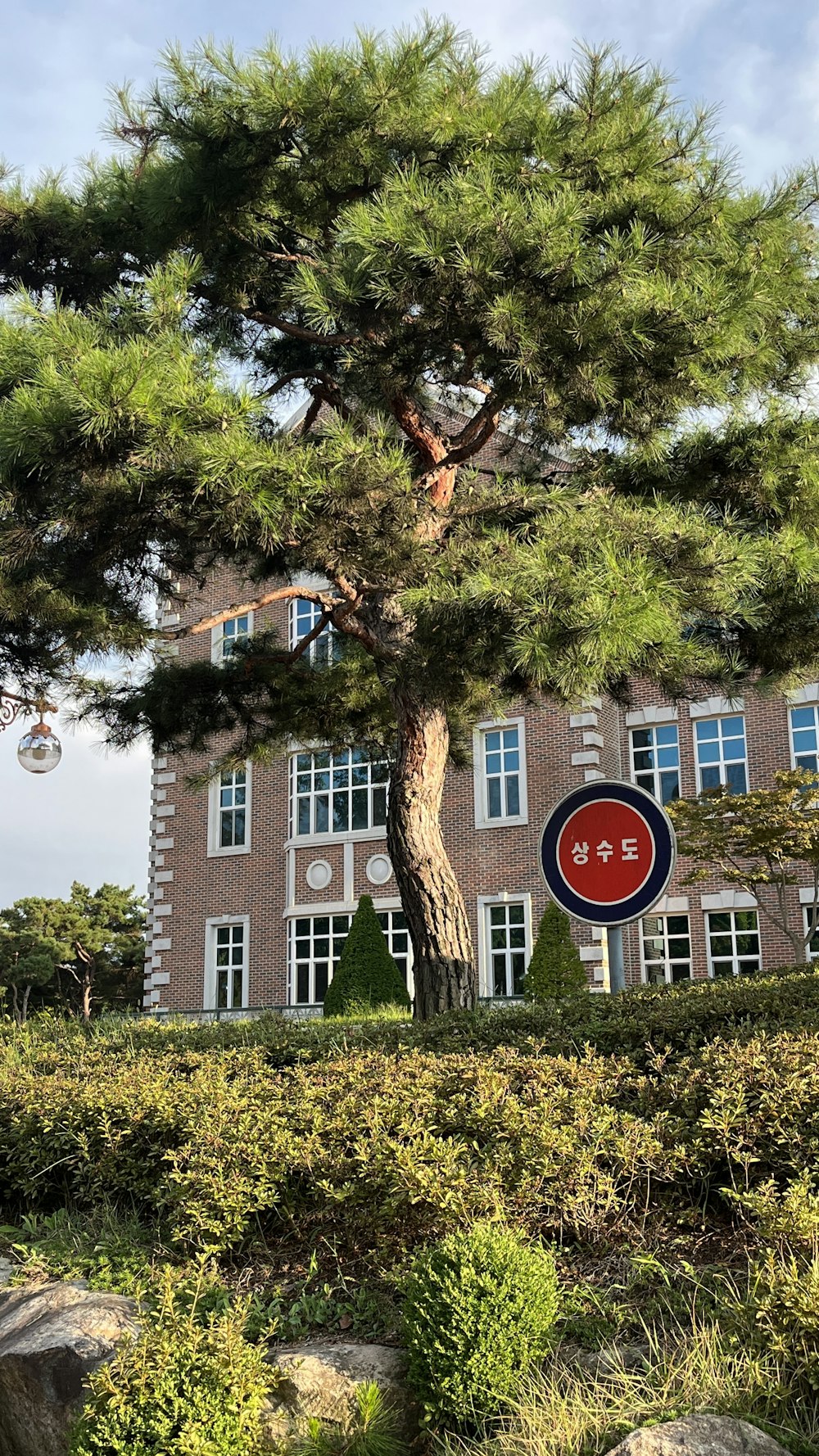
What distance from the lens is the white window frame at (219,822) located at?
26297 millimetres

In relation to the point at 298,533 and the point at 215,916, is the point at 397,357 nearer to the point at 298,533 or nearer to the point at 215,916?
the point at 298,533

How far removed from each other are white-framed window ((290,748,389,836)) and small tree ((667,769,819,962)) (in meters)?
7.12

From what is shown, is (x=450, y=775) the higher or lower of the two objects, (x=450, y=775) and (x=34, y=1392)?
the higher

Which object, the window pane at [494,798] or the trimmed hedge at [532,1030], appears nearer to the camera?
the trimmed hedge at [532,1030]

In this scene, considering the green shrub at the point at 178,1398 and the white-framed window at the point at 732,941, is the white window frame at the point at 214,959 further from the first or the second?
the green shrub at the point at 178,1398

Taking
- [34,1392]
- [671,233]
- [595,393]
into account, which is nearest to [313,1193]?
[34,1392]

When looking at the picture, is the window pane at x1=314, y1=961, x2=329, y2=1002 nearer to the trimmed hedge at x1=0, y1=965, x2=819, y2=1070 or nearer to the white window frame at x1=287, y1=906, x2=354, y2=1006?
the white window frame at x1=287, y1=906, x2=354, y2=1006

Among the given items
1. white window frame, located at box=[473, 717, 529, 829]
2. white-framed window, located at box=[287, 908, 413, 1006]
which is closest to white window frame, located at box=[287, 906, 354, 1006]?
white-framed window, located at box=[287, 908, 413, 1006]

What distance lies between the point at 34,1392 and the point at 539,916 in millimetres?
Result: 18693

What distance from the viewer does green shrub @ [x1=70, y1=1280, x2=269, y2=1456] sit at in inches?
128

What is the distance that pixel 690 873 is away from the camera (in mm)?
18875

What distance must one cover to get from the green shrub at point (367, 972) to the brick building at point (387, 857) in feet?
8.31

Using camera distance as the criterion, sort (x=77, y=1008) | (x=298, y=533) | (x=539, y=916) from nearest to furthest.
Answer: (x=298, y=533), (x=539, y=916), (x=77, y=1008)

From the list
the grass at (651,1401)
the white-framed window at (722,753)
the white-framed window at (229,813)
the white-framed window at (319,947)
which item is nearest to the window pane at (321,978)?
the white-framed window at (319,947)
